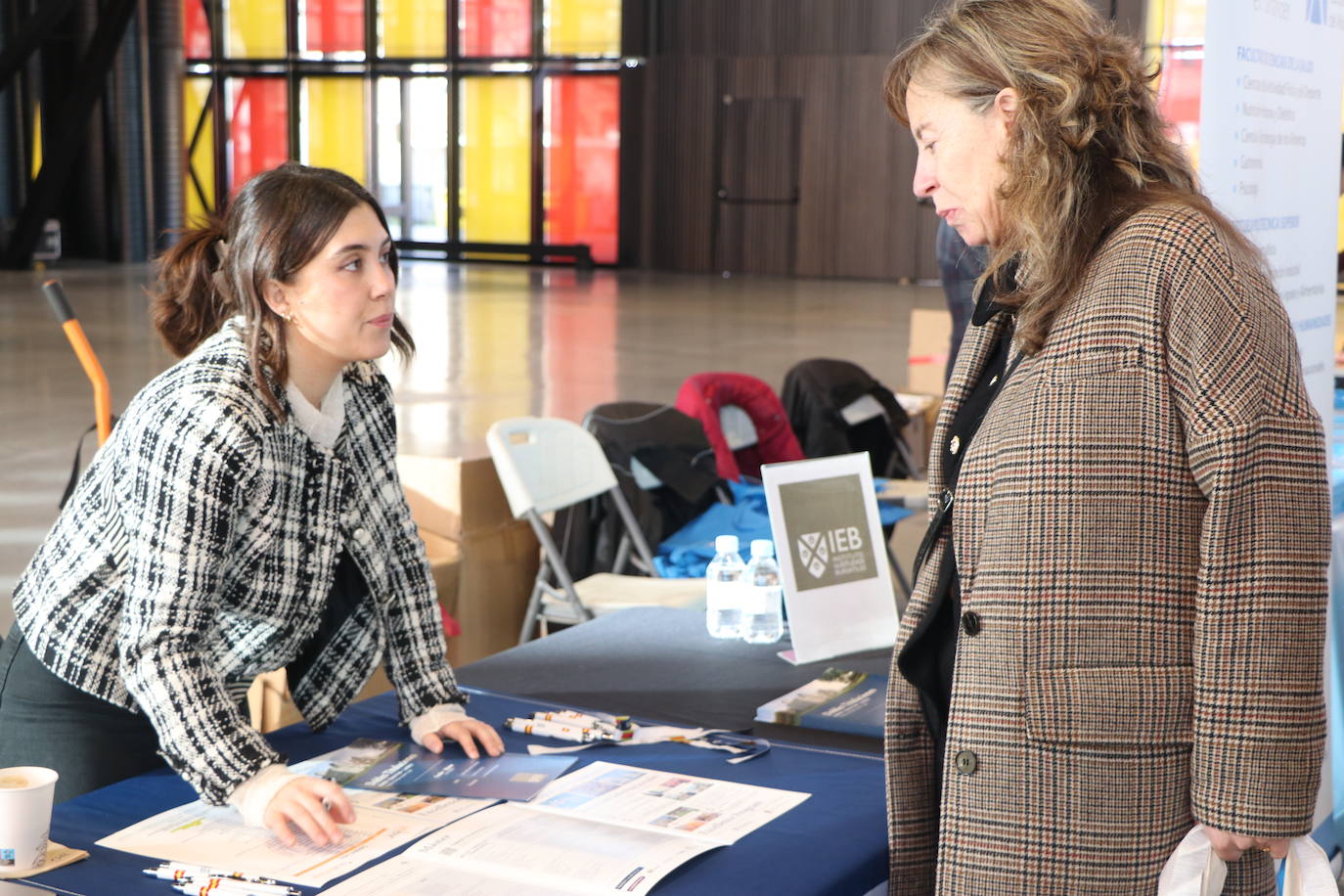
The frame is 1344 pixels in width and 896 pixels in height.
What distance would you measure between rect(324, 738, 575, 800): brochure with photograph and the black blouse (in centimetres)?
47

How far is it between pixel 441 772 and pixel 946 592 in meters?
0.67

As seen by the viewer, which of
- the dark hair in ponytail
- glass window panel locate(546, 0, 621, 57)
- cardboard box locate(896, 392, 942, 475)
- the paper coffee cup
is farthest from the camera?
glass window panel locate(546, 0, 621, 57)

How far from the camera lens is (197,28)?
806 inches

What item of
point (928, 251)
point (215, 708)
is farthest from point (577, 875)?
point (928, 251)

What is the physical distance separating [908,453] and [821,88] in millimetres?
13030

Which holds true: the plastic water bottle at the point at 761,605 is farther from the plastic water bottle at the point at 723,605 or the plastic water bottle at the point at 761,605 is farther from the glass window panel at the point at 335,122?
the glass window panel at the point at 335,122

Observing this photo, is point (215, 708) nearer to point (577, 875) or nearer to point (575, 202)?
point (577, 875)

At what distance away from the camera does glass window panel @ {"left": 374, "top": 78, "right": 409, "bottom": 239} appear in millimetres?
19906

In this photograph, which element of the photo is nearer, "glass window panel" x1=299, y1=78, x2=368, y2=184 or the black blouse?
the black blouse

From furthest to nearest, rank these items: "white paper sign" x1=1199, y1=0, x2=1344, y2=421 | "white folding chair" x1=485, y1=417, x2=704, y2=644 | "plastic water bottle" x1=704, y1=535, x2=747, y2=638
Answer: "white folding chair" x1=485, y1=417, x2=704, y2=644
"plastic water bottle" x1=704, y1=535, x2=747, y2=638
"white paper sign" x1=1199, y1=0, x2=1344, y2=421

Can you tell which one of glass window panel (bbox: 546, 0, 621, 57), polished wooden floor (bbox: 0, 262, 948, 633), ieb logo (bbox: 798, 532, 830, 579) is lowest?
polished wooden floor (bbox: 0, 262, 948, 633)

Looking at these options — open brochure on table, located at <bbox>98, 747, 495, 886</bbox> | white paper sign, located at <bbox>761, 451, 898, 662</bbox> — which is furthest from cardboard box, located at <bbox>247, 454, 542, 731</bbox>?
open brochure on table, located at <bbox>98, 747, 495, 886</bbox>

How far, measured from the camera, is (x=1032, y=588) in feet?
4.53

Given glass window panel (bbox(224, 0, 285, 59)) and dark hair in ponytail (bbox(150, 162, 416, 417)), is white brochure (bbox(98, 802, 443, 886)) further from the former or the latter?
glass window panel (bbox(224, 0, 285, 59))
